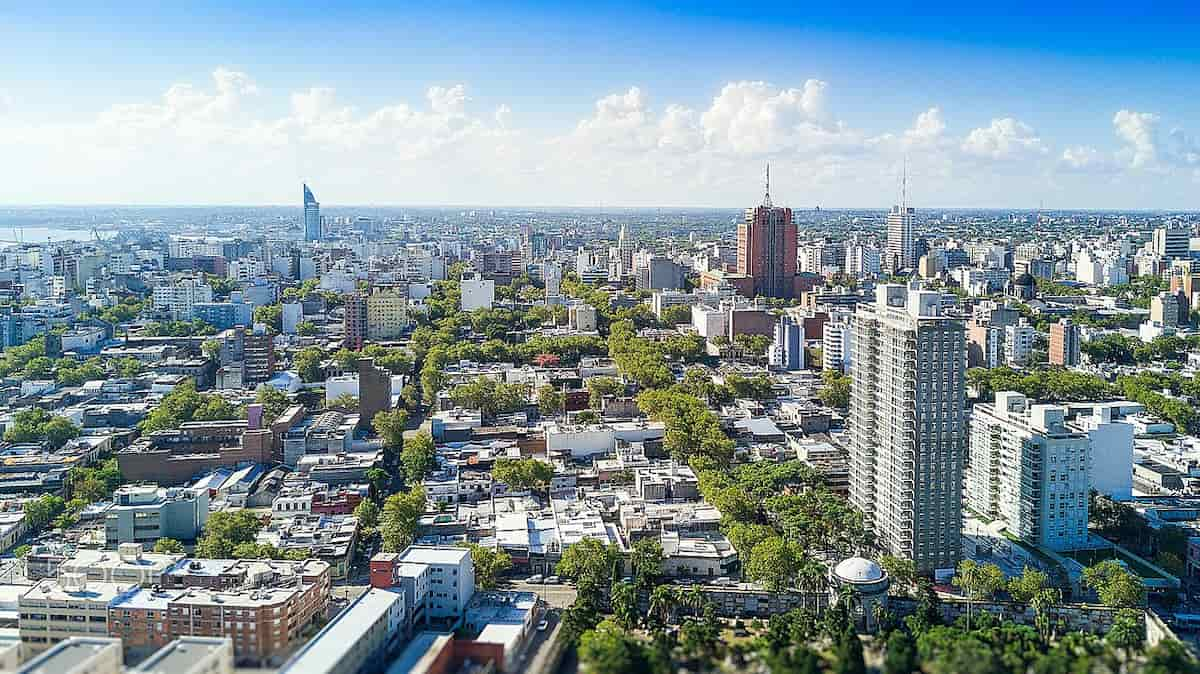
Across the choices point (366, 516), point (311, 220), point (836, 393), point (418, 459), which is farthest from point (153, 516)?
point (311, 220)

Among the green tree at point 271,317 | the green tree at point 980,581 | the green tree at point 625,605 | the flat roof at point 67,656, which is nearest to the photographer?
the flat roof at point 67,656

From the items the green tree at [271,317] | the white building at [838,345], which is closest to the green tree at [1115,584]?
the white building at [838,345]

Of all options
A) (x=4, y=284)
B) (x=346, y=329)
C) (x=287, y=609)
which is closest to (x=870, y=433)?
(x=287, y=609)

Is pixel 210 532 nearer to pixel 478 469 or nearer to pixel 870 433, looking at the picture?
pixel 478 469

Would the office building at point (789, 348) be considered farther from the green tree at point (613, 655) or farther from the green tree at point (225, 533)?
the green tree at point (613, 655)

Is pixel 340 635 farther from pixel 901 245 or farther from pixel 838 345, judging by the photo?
pixel 901 245

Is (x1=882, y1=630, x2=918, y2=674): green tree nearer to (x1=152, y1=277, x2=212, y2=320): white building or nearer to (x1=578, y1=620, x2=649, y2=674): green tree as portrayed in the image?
(x1=578, y1=620, x2=649, y2=674): green tree
